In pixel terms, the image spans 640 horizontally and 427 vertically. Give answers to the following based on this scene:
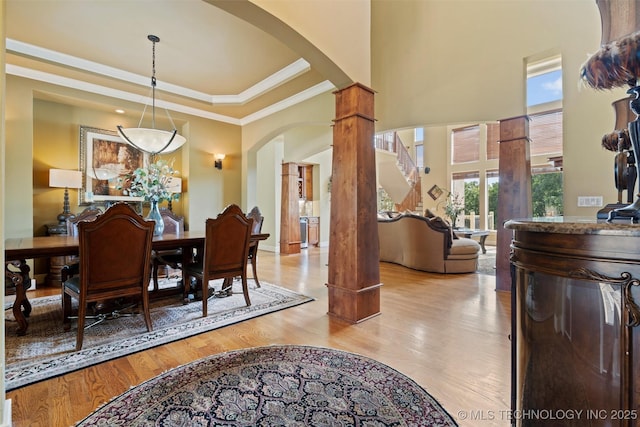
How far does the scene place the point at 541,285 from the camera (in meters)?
0.95

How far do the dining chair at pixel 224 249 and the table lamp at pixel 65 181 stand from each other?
2.62m

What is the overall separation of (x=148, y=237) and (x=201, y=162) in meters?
3.66

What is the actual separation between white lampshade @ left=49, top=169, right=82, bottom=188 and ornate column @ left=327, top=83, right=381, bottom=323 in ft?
13.1

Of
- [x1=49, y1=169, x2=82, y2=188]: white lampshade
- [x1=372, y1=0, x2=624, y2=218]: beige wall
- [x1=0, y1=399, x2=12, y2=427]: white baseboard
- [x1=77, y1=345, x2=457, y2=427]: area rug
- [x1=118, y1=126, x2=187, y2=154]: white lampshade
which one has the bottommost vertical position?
[x1=77, y1=345, x2=457, y2=427]: area rug

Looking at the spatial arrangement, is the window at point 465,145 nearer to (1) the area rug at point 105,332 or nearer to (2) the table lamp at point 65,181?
(1) the area rug at point 105,332

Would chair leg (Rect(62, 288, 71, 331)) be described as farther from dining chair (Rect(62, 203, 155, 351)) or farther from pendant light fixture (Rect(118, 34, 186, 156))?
pendant light fixture (Rect(118, 34, 186, 156))

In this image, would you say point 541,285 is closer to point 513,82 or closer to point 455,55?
point 513,82

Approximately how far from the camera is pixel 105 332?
2.48 m

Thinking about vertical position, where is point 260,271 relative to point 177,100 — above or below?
below

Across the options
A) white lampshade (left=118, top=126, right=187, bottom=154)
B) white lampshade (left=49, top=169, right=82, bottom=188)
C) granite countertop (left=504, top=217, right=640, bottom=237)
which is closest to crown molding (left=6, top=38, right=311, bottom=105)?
white lampshade (left=118, top=126, right=187, bottom=154)

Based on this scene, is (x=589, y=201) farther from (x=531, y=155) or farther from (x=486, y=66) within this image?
(x=531, y=155)

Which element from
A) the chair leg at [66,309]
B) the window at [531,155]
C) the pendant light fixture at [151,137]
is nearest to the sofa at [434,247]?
the window at [531,155]

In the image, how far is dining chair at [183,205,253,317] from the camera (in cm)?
283

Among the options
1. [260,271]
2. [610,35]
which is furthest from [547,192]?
[610,35]
